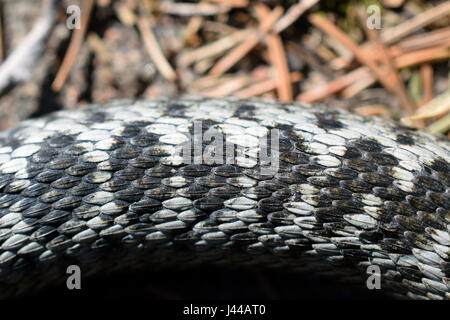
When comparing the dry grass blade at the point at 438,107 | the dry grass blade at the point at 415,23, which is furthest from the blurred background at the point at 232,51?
the dry grass blade at the point at 438,107

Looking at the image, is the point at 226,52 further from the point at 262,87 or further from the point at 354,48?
the point at 354,48

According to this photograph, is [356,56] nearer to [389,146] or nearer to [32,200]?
[389,146]

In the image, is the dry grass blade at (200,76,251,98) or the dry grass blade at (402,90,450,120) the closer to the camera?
the dry grass blade at (402,90,450,120)

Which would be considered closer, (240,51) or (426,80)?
(426,80)

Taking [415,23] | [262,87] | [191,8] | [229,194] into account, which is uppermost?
[191,8]

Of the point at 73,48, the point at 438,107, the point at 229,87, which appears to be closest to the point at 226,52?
the point at 229,87

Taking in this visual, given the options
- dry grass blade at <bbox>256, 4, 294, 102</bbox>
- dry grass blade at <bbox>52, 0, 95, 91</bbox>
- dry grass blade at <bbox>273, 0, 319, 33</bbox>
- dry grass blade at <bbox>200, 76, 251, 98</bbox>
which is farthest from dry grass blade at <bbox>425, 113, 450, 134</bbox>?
dry grass blade at <bbox>52, 0, 95, 91</bbox>

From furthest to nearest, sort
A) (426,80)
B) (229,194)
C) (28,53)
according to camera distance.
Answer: (426,80) → (28,53) → (229,194)

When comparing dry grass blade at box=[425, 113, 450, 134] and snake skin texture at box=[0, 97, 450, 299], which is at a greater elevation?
dry grass blade at box=[425, 113, 450, 134]

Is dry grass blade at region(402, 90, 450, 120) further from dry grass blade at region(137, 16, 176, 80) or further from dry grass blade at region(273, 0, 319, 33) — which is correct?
dry grass blade at region(137, 16, 176, 80)
